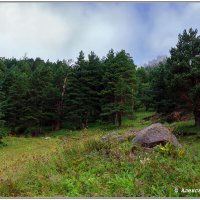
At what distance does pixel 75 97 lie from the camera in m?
56.5

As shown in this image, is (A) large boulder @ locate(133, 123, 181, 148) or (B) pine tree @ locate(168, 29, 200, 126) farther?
(B) pine tree @ locate(168, 29, 200, 126)

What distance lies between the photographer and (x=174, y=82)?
34719mm

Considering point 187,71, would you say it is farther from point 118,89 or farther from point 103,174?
point 103,174

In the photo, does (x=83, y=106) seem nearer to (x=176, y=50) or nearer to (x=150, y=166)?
(x=176, y=50)

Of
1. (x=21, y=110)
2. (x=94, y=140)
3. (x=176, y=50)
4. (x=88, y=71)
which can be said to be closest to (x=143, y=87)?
(x=88, y=71)

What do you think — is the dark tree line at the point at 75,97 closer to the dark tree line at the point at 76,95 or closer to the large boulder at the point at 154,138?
the dark tree line at the point at 76,95

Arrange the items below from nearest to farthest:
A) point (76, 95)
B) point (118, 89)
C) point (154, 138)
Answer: point (154, 138), point (118, 89), point (76, 95)

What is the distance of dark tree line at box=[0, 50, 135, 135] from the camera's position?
53.4 metres

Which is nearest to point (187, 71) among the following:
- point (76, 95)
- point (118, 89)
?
point (118, 89)

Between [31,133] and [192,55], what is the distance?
91.4ft

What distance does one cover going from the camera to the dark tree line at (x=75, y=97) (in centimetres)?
5344

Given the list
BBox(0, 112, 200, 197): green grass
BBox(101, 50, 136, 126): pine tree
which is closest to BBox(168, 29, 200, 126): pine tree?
BBox(101, 50, 136, 126): pine tree

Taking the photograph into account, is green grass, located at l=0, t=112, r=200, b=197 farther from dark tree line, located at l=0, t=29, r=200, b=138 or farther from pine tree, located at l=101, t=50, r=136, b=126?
pine tree, located at l=101, t=50, r=136, b=126

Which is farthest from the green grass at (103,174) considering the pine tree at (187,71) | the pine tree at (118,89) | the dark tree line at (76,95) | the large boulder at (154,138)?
the pine tree at (118,89)
